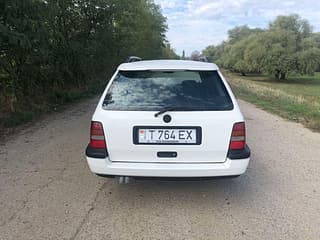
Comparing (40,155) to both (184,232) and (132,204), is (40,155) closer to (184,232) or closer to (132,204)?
(132,204)

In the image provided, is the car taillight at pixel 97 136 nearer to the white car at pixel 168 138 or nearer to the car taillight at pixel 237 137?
the white car at pixel 168 138

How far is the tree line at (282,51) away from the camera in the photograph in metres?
58.8

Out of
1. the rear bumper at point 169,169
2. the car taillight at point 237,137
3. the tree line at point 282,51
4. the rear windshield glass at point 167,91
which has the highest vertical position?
the rear windshield glass at point 167,91

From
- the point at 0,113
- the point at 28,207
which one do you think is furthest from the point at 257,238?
the point at 0,113

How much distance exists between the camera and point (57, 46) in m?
14.0

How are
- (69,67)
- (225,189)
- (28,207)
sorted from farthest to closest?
(69,67), (225,189), (28,207)

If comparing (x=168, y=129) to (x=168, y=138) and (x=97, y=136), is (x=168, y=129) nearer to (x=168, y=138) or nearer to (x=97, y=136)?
(x=168, y=138)

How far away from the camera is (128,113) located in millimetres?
3590

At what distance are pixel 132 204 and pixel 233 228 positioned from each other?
115cm

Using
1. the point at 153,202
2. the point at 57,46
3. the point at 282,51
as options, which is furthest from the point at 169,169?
the point at 282,51

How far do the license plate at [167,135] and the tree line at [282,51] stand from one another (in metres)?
58.2

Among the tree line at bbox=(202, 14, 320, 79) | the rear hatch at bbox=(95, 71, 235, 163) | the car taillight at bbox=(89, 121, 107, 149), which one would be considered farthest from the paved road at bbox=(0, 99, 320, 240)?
the tree line at bbox=(202, 14, 320, 79)

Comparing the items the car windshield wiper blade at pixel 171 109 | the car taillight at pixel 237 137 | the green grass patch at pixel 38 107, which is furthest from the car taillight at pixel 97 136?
the green grass patch at pixel 38 107

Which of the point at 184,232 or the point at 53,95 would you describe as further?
the point at 53,95
